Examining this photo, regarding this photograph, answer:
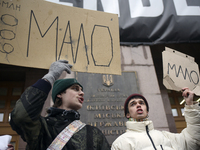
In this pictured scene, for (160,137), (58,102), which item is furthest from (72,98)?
(160,137)

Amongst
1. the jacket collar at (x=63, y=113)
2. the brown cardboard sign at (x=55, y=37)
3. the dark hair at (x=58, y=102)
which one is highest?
the brown cardboard sign at (x=55, y=37)

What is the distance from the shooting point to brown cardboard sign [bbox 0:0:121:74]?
196cm

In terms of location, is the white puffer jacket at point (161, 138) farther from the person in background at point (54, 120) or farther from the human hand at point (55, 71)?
the human hand at point (55, 71)

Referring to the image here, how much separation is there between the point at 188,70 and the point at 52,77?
208cm

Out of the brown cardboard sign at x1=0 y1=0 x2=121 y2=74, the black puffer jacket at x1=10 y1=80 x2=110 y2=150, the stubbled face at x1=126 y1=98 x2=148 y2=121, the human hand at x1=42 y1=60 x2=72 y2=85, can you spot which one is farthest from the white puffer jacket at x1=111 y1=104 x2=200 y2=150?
the human hand at x1=42 y1=60 x2=72 y2=85

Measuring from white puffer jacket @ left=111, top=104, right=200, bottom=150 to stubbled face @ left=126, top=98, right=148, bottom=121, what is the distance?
0.12 m

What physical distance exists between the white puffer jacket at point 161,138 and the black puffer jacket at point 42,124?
39cm

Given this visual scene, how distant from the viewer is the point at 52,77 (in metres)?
1.61

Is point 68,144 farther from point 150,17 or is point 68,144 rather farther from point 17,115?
point 150,17

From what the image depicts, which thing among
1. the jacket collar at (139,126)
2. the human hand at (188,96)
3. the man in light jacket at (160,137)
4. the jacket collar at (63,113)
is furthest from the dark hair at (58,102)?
the human hand at (188,96)

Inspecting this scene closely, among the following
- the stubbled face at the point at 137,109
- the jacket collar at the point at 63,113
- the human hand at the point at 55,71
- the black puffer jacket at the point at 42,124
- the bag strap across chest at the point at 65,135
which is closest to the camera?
the black puffer jacket at the point at 42,124

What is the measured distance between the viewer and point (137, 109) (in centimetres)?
229

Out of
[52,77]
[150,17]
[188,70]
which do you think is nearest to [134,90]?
[188,70]

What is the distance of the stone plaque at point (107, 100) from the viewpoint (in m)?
3.18
